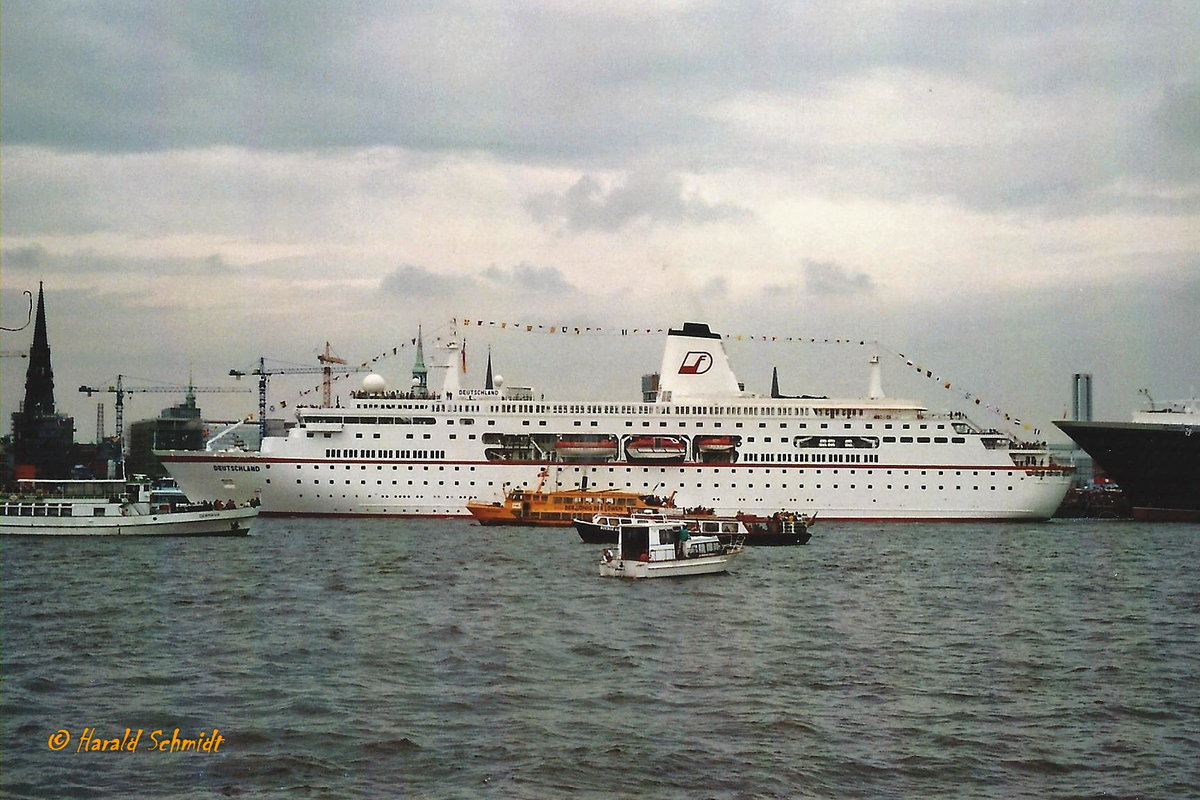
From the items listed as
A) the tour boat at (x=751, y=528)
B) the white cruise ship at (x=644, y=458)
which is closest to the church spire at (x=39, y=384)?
the white cruise ship at (x=644, y=458)

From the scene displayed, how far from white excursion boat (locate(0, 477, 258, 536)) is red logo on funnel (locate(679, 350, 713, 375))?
22095mm

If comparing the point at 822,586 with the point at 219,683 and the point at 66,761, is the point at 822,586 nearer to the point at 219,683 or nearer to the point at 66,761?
the point at 219,683

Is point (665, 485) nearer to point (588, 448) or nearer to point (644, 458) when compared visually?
point (644, 458)

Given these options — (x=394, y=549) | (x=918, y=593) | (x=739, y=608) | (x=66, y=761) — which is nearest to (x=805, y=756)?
(x=66, y=761)

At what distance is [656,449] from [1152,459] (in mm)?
23788

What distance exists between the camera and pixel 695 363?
61000 mm

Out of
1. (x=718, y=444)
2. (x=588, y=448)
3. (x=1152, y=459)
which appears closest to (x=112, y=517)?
(x=588, y=448)

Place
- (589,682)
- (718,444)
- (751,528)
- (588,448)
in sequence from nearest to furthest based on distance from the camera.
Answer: (589,682) → (751,528) → (718,444) → (588,448)

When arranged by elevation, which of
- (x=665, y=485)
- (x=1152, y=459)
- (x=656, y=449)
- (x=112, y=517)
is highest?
(x=656, y=449)

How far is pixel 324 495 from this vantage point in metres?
55.9

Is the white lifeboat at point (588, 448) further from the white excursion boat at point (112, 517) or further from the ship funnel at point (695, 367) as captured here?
the white excursion boat at point (112, 517)

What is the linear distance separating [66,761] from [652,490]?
43170 millimetres

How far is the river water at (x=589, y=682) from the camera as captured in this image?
14.7 m

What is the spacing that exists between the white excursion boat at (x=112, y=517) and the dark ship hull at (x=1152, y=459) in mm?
39178
